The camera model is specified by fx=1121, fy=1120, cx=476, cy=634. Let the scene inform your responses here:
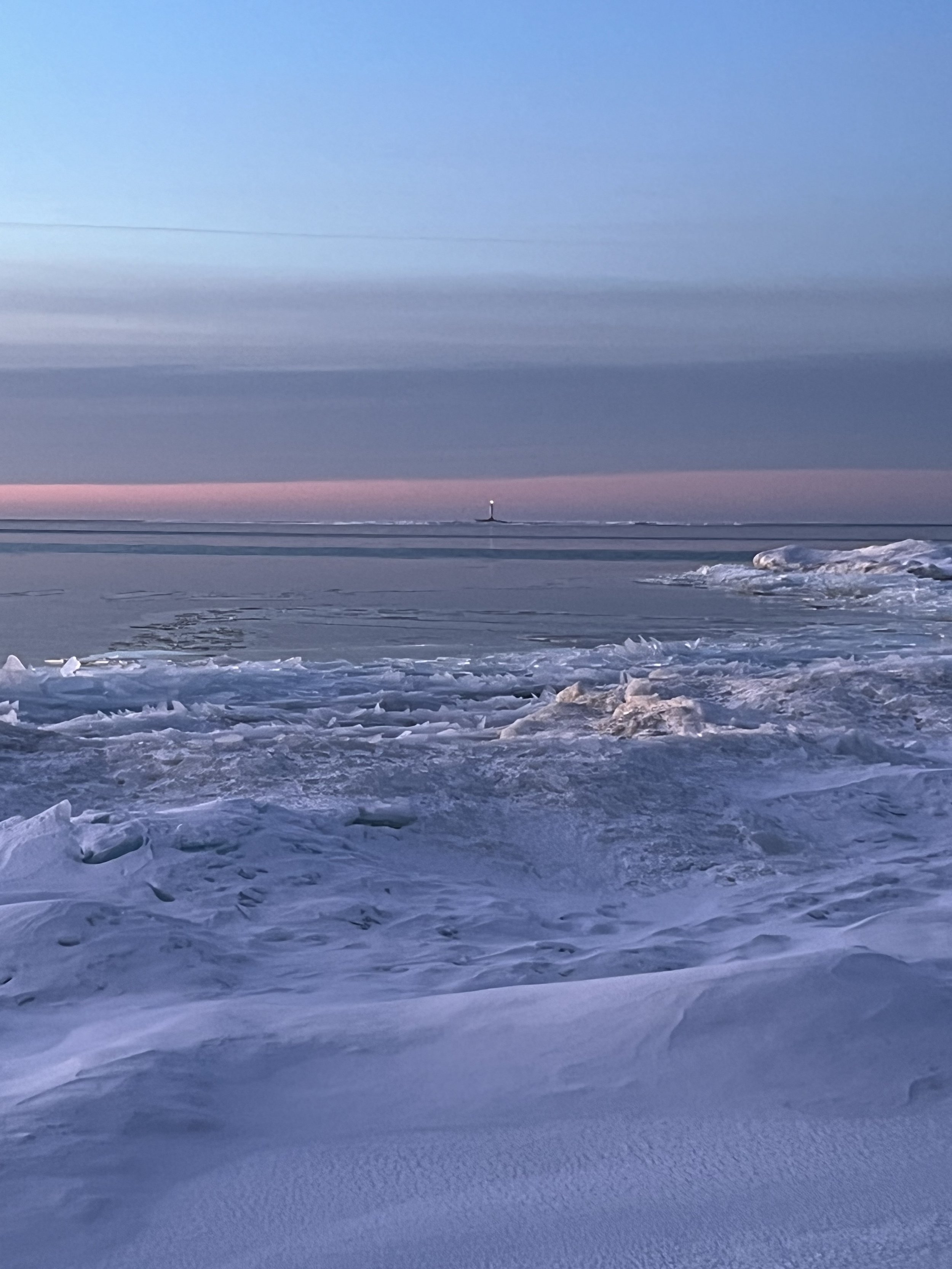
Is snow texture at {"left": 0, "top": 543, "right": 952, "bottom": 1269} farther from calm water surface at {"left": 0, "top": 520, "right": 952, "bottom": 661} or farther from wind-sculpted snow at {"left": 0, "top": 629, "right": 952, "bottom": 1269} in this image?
calm water surface at {"left": 0, "top": 520, "right": 952, "bottom": 661}

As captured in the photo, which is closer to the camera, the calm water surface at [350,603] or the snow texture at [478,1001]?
the snow texture at [478,1001]

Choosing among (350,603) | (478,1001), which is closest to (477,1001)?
(478,1001)

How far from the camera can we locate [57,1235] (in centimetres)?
245

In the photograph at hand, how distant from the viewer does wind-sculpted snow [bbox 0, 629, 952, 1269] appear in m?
2.57

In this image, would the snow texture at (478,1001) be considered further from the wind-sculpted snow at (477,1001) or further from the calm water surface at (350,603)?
the calm water surface at (350,603)

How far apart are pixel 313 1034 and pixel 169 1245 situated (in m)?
1.08

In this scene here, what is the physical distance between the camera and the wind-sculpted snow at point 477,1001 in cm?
257

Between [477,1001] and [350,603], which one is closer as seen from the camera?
[477,1001]

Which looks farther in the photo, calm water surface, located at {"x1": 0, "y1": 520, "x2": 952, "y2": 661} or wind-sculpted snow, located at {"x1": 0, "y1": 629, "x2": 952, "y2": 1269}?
calm water surface, located at {"x1": 0, "y1": 520, "x2": 952, "y2": 661}

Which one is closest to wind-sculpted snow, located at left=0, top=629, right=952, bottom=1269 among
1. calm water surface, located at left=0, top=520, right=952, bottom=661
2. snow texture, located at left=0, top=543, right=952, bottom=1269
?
snow texture, located at left=0, top=543, right=952, bottom=1269

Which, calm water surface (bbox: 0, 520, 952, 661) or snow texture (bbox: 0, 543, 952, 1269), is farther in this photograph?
calm water surface (bbox: 0, 520, 952, 661)

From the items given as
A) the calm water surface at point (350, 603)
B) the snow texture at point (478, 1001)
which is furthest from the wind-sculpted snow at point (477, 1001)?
the calm water surface at point (350, 603)

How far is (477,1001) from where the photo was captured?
3736 millimetres

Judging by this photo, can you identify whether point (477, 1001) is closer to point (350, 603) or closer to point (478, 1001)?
point (478, 1001)
